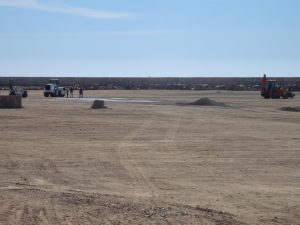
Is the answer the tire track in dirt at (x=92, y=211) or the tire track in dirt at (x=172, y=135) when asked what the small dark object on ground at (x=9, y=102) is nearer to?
the tire track in dirt at (x=172, y=135)

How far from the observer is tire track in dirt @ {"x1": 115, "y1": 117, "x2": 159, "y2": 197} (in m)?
11.9

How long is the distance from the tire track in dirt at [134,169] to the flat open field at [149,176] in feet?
0.06

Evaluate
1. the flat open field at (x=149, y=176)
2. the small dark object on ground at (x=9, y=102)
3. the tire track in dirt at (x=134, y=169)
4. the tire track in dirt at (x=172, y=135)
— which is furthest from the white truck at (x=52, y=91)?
the tire track in dirt at (x=134, y=169)

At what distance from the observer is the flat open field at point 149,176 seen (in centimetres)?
970

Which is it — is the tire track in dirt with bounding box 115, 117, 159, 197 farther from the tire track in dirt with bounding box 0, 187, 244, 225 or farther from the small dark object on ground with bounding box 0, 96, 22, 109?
the small dark object on ground with bounding box 0, 96, 22, 109

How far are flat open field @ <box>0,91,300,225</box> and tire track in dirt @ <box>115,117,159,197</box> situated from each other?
2cm

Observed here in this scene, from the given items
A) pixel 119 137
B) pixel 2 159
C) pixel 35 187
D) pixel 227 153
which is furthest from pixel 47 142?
pixel 35 187

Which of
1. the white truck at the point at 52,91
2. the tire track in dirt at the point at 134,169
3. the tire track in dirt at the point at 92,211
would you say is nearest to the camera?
the tire track in dirt at the point at 92,211

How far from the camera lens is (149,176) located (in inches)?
554

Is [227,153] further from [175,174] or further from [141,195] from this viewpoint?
[141,195]

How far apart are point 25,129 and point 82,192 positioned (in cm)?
1657

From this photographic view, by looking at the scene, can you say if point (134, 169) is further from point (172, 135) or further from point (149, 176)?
point (172, 135)

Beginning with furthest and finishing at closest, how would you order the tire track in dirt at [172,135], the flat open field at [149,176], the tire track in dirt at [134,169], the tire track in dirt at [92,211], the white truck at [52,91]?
the white truck at [52,91] → the tire track in dirt at [172,135] → the tire track in dirt at [134,169] → the flat open field at [149,176] → the tire track in dirt at [92,211]

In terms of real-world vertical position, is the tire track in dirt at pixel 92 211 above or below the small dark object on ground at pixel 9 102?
above
